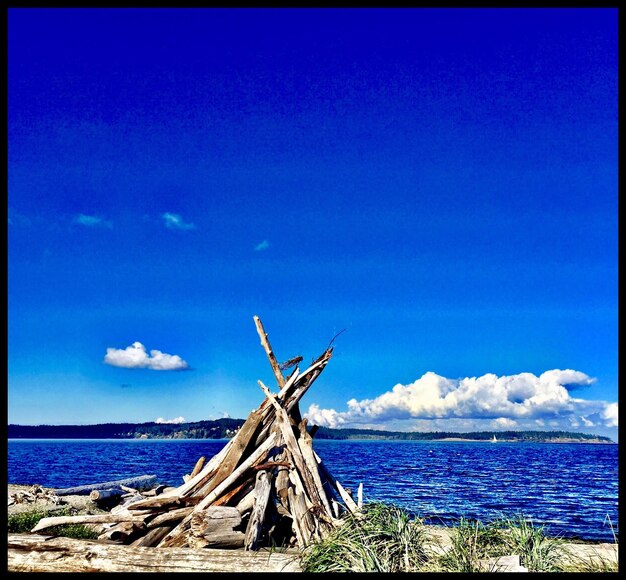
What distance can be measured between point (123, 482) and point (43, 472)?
3252 centimetres

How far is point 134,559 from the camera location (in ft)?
38.1

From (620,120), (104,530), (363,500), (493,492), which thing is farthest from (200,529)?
(493,492)

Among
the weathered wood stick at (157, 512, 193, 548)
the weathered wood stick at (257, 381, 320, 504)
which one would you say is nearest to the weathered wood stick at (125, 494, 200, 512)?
the weathered wood stick at (157, 512, 193, 548)

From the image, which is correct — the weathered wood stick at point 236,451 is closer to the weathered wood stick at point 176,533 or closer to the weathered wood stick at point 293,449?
the weathered wood stick at point 293,449

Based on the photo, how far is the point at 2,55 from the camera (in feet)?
25.0

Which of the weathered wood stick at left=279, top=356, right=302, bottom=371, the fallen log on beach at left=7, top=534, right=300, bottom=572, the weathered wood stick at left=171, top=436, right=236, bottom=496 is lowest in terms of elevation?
the fallen log on beach at left=7, top=534, right=300, bottom=572

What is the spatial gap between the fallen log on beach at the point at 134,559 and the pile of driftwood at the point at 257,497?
1.95ft

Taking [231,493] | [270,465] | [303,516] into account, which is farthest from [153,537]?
[303,516]

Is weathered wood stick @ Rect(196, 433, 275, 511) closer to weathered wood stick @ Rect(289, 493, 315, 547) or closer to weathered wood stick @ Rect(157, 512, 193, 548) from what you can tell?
weathered wood stick @ Rect(157, 512, 193, 548)

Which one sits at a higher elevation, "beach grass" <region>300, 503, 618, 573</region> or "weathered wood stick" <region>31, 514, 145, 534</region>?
"weathered wood stick" <region>31, 514, 145, 534</region>

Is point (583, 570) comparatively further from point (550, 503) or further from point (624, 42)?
point (550, 503)

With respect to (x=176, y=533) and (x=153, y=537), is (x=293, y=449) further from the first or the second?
(x=153, y=537)

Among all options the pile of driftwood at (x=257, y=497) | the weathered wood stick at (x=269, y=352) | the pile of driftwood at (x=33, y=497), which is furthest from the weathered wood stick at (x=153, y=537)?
the pile of driftwood at (x=33, y=497)

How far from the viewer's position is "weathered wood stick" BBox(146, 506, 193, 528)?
12992 mm
